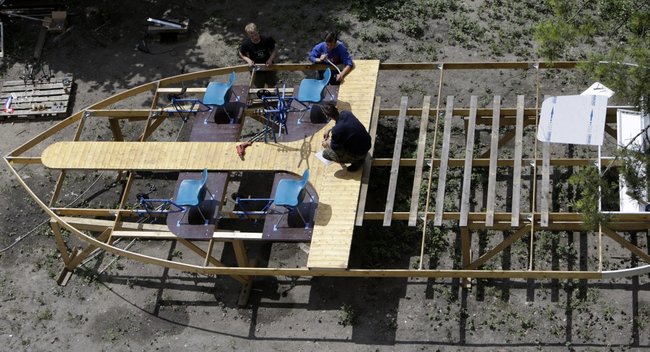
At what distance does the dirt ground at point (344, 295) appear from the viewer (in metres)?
16.7

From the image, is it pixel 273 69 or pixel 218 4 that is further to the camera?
pixel 218 4

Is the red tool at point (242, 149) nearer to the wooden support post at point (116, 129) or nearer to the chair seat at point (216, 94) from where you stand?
the chair seat at point (216, 94)

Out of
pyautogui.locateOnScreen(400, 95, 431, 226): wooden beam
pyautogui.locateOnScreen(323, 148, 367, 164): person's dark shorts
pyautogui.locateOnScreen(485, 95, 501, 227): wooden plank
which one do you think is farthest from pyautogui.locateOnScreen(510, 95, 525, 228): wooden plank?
pyautogui.locateOnScreen(323, 148, 367, 164): person's dark shorts

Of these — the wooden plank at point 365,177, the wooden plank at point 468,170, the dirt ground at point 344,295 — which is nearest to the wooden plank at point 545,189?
the wooden plank at point 468,170

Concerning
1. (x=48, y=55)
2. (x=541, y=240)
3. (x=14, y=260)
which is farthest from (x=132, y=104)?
(x=541, y=240)

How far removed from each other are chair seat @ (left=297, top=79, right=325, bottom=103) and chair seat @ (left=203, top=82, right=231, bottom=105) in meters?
1.65

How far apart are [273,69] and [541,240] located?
23.6 feet

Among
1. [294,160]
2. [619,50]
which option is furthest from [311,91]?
[619,50]

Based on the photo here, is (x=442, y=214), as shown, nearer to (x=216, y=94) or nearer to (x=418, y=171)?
(x=418, y=171)

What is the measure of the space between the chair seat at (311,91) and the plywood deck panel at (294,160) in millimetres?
566

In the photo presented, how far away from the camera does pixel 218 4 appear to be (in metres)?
24.4

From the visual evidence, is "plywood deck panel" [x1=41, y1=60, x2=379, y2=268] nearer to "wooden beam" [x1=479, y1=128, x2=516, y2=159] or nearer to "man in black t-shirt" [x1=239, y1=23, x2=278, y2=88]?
"man in black t-shirt" [x1=239, y1=23, x2=278, y2=88]

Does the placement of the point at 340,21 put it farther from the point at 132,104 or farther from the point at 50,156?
the point at 50,156

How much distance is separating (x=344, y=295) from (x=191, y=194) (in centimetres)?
379
